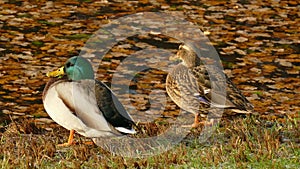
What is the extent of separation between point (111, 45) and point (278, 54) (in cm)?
248

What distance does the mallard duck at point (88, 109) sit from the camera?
596 centimetres

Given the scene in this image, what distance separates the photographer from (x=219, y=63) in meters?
10.6

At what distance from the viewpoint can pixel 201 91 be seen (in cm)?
698

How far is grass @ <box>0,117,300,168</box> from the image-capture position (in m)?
5.59

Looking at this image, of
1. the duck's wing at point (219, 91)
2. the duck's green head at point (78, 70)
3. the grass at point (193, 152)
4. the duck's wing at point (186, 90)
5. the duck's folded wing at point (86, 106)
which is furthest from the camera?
the duck's wing at point (186, 90)

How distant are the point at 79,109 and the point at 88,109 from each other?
8 centimetres

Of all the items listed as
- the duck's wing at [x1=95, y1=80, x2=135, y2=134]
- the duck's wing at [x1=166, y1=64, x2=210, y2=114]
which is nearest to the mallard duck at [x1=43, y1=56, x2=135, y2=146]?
the duck's wing at [x1=95, y1=80, x2=135, y2=134]

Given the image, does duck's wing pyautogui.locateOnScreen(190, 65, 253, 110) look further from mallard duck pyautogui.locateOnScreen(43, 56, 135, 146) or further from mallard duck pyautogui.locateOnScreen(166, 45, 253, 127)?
mallard duck pyautogui.locateOnScreen(43, 56, 135, 146)

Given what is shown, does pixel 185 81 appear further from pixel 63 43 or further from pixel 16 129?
pixel 63 43

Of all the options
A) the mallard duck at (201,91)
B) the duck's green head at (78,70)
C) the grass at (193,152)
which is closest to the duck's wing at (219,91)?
the mallard duck at (201,91)

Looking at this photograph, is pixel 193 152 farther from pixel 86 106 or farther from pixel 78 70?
pixel 78 70

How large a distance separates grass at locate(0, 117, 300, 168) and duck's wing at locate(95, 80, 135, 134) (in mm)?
250

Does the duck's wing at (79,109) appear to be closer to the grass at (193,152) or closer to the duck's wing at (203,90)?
the grass at (193,152)

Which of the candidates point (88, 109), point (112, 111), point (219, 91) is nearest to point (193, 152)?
point (112, 111)
